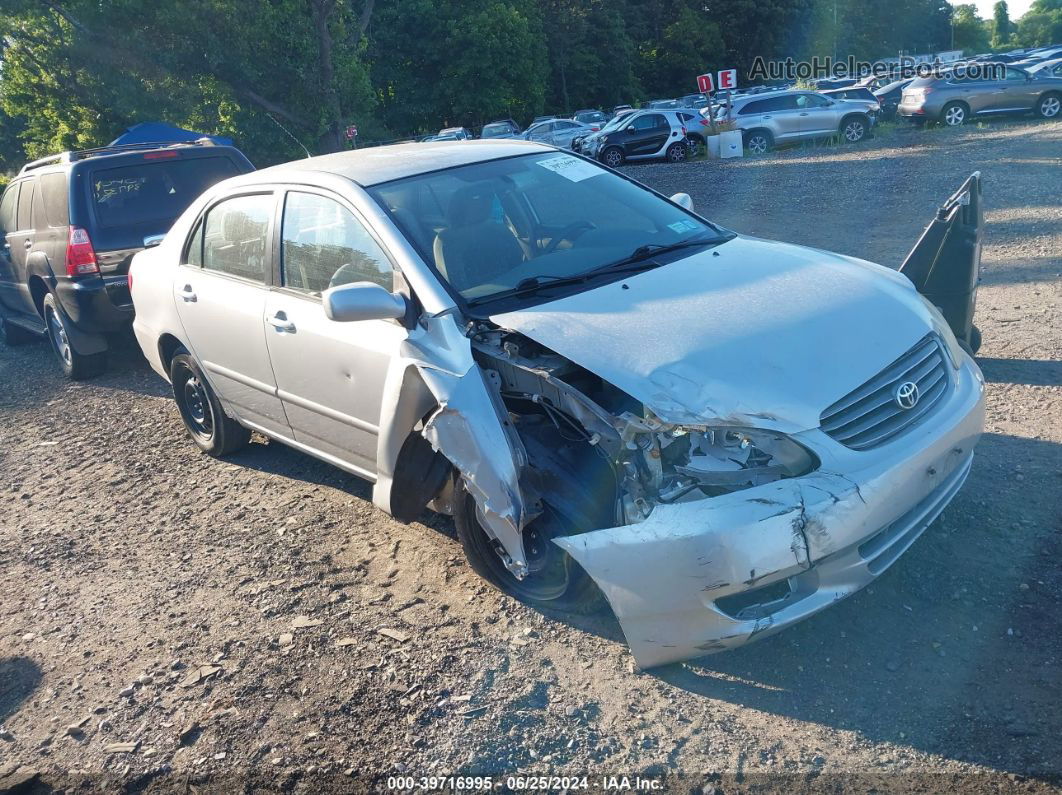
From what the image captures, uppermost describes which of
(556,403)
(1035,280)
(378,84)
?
(378,84)

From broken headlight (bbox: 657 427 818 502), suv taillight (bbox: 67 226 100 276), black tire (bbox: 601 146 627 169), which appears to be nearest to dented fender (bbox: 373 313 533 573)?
broken headlight (bbox: 657 427 818 502)

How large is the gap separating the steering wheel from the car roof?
603 millimetres

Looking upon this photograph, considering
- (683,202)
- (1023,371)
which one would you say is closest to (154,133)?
(683,202)

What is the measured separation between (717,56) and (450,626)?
184 feet

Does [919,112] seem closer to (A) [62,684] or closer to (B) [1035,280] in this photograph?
Result: (B) [1035,280]

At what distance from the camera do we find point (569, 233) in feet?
14.4

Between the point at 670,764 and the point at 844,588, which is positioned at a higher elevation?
A: the point at 844,588

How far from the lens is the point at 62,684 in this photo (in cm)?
380

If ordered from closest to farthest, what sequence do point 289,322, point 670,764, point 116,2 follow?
1. point 670,764
2. point 289,322
3. point 116,2

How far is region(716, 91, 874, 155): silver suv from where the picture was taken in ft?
77.2

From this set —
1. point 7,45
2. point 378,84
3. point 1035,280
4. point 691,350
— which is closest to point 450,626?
point 691,350

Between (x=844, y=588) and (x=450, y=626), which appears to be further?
(x=450, y=626)

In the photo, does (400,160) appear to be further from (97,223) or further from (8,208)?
(8,208)

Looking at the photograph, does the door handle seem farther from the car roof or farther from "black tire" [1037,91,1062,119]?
"black tire" [1037,91,1062,119]
